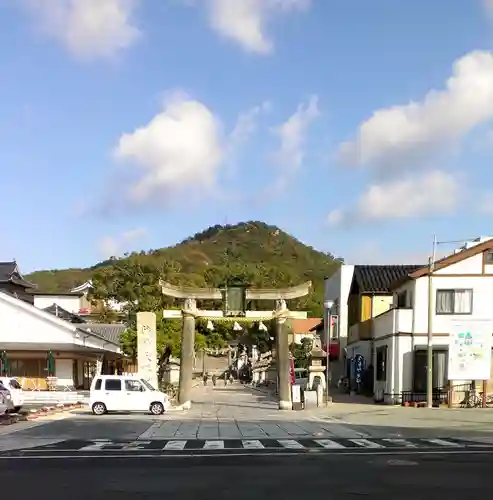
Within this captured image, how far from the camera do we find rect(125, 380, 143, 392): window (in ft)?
96.0

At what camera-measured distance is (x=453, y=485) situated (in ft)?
34.9

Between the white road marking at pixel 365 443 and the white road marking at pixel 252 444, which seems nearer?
the white road marking at pixel 252 444

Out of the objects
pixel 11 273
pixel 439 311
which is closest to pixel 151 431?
pixel 439 311

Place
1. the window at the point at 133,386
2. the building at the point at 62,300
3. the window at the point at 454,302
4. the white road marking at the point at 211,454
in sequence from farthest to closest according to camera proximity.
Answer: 1. the building at the point at 62,300
2. the window at the point at 454,302
3. the window at the point at 133,386
4. the white road marking at the point at 211,454

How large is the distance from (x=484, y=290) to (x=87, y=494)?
27699mm

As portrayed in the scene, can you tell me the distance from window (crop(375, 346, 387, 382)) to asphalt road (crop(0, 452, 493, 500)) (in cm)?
2137

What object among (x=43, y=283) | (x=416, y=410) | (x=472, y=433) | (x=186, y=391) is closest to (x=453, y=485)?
(x=472, y=433)

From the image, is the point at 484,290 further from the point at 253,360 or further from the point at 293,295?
the point at 253,360

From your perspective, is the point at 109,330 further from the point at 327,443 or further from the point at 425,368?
the point at 327,443

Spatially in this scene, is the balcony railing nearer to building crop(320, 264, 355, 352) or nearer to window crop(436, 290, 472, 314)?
window crop(436, 290, 472, 314)

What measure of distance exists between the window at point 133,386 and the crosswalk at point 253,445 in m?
10.7

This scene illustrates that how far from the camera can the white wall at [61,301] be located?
Result: 74375 mm

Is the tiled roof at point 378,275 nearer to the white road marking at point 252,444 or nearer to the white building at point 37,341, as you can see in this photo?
the white building at point 37,341

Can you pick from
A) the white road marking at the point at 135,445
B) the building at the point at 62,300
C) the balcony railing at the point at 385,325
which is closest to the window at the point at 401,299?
the balcony railing at the point at 385,325
